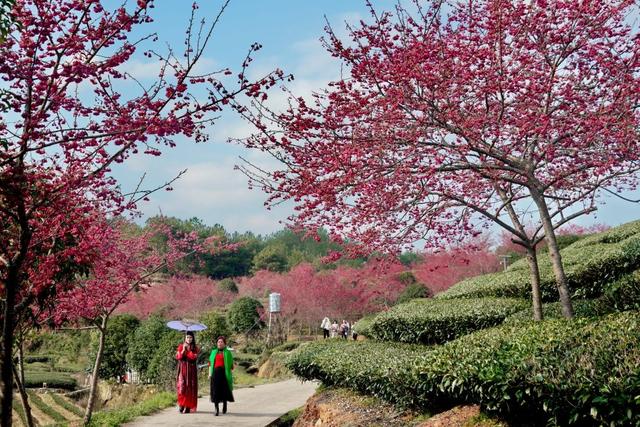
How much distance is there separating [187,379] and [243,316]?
20.5 meters

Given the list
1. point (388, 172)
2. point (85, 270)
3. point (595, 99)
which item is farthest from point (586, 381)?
point (85, 270)

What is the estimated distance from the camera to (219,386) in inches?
415

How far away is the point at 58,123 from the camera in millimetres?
5309

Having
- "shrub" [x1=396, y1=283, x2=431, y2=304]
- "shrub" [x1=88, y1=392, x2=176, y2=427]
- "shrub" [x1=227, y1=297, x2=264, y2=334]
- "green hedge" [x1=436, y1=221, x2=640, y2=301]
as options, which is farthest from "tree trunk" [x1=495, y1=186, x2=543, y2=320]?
"shrub" [x1=227, y1=297, x2=264, y2=334]

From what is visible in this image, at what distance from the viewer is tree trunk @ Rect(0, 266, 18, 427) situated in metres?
5.26

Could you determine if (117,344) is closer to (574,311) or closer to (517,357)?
(574,311)

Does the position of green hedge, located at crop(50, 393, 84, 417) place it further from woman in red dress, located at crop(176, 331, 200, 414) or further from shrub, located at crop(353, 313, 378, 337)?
woman in red dress, located at crop(176, 331, 200, 414)

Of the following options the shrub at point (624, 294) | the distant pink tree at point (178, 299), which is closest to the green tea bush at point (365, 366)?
the shrub at point (624, 294)

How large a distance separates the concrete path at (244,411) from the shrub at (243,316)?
53.9 ft

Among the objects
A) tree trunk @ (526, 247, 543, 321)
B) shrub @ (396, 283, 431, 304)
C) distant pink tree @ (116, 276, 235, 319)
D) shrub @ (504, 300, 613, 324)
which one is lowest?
shrub @ (504, 300, 613, 324)

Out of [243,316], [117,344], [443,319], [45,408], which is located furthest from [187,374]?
[243,316]

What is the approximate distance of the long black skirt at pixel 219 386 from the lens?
34.4 feet

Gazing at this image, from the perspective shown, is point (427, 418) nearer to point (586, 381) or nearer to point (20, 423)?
point (586, 381)

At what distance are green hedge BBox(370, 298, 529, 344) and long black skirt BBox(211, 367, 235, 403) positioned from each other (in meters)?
3.30
